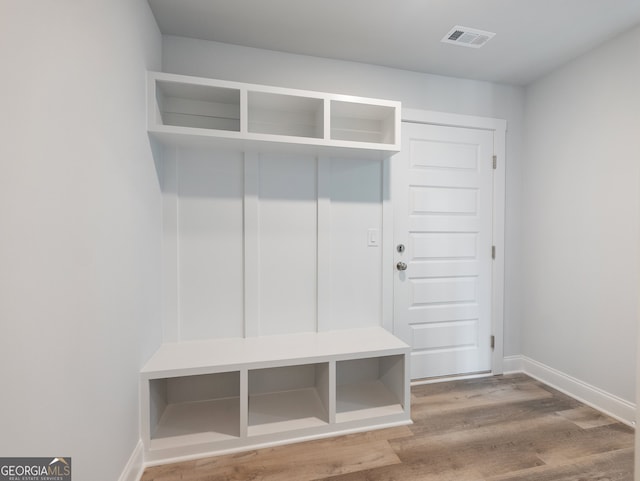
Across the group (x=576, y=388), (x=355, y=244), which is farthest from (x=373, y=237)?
(x=576, y=388)

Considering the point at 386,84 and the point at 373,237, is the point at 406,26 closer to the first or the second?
the point at 386,84

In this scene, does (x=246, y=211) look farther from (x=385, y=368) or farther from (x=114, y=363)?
(x=385, y=368)

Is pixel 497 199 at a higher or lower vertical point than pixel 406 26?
lower

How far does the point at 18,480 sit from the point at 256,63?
237 cm

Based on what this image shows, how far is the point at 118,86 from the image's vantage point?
4.32 ft

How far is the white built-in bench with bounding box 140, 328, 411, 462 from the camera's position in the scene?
1669 millimetres

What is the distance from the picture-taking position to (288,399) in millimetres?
2092

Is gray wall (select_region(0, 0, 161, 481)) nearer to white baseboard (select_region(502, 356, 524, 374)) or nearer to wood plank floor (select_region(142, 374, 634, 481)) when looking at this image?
wood plank floor (select_region(142, 374, 634, 481))

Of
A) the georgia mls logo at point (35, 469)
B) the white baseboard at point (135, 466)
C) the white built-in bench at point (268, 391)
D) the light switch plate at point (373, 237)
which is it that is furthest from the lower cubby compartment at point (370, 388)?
the georgia mls logo at point (35, 469)

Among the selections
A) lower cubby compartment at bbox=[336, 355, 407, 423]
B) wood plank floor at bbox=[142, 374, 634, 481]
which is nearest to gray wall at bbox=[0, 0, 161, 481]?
wood plank floor at bbox=[142, 374, 634, 481]

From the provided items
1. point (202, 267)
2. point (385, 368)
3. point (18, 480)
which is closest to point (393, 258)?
point (385, 368)

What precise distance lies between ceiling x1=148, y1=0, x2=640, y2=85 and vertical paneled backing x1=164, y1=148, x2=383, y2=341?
2.56ft

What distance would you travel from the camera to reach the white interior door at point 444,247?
243 cm

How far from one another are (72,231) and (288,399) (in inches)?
67.3
